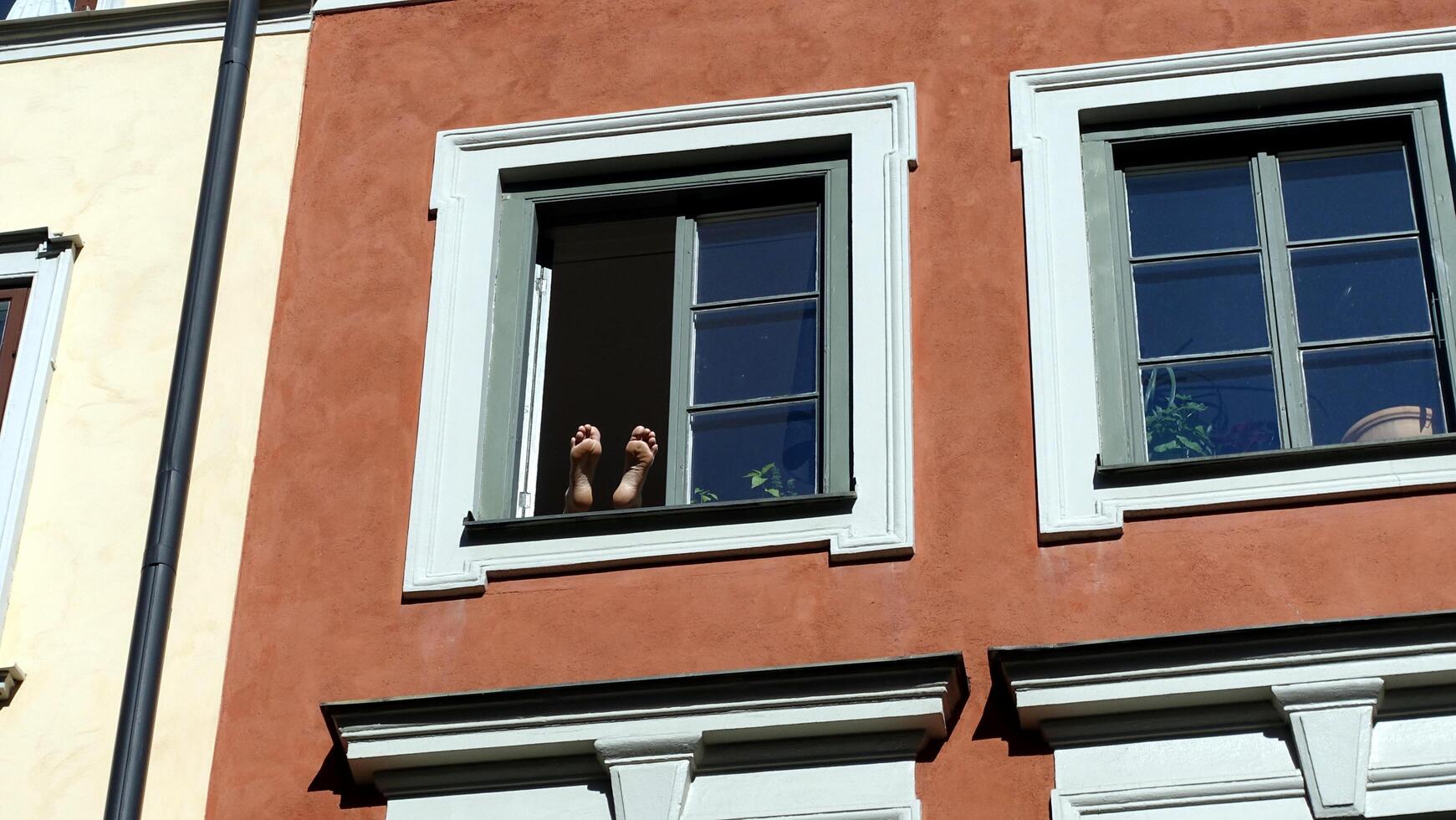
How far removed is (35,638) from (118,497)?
0.64 meters

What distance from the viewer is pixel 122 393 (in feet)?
31.8

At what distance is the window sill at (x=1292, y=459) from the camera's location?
845 cm

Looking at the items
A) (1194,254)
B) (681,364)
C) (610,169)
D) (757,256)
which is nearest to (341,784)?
(681,364)

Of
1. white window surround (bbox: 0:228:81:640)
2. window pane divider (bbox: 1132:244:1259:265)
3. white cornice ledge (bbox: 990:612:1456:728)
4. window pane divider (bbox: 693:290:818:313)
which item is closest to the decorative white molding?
white window surround (bbox: 0:228:81:640)

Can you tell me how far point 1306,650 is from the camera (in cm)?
797

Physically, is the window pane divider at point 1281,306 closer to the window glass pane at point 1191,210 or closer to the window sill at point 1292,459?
the window glass pane at point 1191,210

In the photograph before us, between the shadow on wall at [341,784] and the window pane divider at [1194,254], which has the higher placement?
the window pane divider at [1194,254]

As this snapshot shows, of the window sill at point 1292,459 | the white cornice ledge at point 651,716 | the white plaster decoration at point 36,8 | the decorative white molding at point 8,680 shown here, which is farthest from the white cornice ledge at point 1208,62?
the white plaster decoration at point 36,8

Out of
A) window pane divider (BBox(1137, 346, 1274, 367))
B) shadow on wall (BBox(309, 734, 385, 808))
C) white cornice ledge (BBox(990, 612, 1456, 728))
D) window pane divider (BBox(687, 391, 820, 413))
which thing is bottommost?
shadow on wall (BBox(309, 734, 385, 808))

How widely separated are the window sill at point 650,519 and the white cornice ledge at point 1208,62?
5.74ft

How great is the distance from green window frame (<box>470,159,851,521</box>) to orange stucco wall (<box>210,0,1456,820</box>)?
11.5 inches

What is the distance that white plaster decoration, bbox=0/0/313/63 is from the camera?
1077cm

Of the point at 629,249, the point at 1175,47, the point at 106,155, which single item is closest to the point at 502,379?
the point at 629,249

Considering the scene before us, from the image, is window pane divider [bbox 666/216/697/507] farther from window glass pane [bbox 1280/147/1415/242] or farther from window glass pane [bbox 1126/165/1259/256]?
window glass pane [bbox 1280/147/1415/242]
